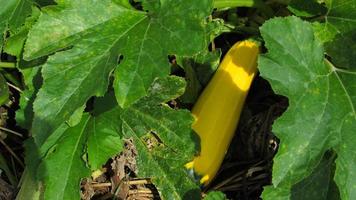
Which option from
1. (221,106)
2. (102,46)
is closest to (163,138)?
(221,106)

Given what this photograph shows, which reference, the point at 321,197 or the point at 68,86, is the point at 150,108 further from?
→ the point at 321,197

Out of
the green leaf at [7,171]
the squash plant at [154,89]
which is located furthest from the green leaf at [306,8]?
the green leaf at [7,171]

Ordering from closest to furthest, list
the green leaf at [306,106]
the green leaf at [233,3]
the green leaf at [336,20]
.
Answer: the green leaf at [306,106] < the green leaf at [336,20] < the green leaf at [233,3]

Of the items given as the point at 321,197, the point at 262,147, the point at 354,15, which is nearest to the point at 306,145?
the point at 321,197

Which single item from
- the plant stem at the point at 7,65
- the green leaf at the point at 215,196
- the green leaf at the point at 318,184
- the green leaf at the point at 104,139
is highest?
the plant stem at the point at 7,65

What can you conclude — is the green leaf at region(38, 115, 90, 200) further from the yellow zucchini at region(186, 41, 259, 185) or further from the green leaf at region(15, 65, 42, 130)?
the yellow zucchini at region(186, 41, 259, 185)

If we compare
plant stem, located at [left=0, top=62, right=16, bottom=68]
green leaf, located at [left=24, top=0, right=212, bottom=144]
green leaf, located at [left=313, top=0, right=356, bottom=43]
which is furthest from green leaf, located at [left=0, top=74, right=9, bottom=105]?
green leaf, located at [left=313, top=0, right=356, bottom=43]

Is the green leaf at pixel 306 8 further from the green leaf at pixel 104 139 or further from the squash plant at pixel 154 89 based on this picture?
the green leaf at pixel 104 139
